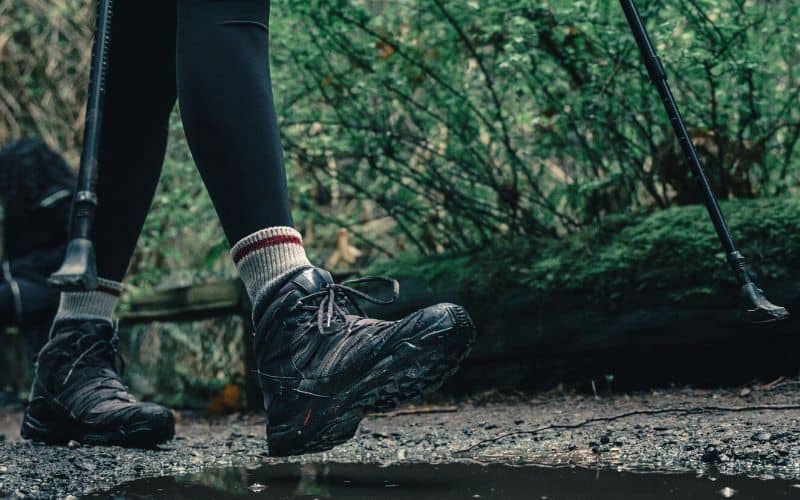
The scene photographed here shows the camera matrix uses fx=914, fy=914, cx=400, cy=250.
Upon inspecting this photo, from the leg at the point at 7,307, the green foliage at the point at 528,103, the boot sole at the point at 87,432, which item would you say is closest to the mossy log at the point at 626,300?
the green foliage at the point at 528,103

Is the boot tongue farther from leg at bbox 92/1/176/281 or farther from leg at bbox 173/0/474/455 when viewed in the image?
leg at bbox 92/1/176/281

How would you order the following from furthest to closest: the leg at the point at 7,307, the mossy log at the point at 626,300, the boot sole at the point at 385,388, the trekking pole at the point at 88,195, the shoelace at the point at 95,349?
the leg at the point at 7,307 → the mossy log at the point at 626,300 → the shoelace at the point at 95,349 → the boot sole at the point at 385,388 → the trekking pole at the point at 88,195

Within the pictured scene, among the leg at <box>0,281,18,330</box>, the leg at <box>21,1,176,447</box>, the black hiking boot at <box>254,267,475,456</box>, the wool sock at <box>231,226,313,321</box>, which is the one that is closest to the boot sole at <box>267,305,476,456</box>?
the black hiking boot at <box>254,267,475,456</box>

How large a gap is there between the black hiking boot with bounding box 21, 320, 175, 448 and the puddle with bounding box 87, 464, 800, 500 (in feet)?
0.92

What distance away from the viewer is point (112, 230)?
224 centimetres

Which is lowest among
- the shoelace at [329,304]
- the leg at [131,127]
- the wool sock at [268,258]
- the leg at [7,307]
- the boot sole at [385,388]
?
the boot sole at [385,388]

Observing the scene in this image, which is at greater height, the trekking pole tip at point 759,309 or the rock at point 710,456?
the trekking pole tip at point 759,309

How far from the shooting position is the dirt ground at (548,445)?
5.56 ft

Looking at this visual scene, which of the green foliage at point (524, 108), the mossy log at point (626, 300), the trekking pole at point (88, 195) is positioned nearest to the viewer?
the trekking pole at point (88, 195)

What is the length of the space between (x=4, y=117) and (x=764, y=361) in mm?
5699

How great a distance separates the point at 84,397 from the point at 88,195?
0.94 meters

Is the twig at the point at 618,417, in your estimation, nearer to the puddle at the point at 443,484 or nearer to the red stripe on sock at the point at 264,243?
the puddle at the point at 443,484

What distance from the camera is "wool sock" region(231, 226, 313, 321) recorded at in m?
1.71

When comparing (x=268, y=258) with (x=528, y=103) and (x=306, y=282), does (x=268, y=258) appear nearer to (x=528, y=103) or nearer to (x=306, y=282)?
(x=306, y=282)
